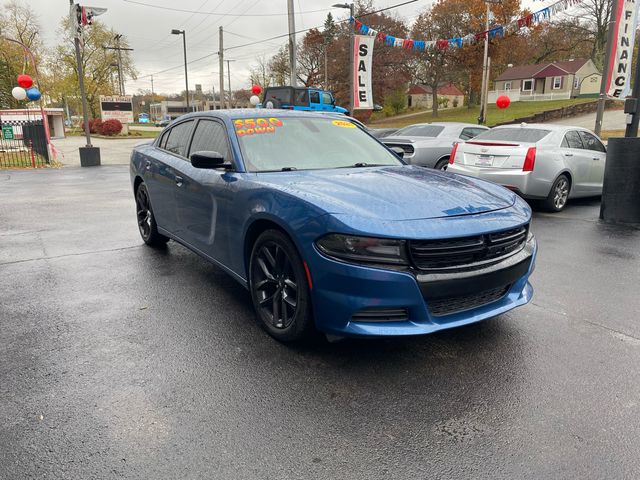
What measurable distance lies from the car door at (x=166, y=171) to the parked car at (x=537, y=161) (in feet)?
17.1

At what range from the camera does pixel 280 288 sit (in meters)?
3.33

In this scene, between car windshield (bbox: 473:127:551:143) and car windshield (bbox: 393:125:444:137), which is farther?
car windshield (bbox: 393:125:444:137)

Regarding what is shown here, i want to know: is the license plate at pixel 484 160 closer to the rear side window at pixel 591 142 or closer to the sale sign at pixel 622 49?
the rear side window at pixel 591 142

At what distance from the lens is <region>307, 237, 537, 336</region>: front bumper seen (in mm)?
2768

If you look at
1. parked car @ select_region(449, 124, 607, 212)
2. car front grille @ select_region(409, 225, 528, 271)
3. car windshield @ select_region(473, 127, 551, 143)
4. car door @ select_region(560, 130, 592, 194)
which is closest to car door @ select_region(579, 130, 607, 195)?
parked car @ select_region(449, 124, 607, 212)

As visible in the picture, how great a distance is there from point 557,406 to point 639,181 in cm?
612

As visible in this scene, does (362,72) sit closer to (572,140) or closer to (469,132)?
(469,132)

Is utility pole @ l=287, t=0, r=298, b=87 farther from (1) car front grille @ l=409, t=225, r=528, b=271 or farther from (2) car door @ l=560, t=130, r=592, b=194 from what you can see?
(1) car front grille @ l=409, t=225, r=528, b=271

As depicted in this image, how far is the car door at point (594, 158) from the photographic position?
29.6 feet

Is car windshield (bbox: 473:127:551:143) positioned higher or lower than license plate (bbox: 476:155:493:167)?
higher

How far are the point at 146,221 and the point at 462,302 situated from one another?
14.2 ft

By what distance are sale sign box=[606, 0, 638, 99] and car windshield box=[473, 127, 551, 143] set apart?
299 inches

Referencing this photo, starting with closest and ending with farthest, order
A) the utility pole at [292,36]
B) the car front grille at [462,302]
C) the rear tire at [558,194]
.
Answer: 1. the car front grille at [462,302]
2. the rear tire at [558,194]
3. the utility pole at [292,36]

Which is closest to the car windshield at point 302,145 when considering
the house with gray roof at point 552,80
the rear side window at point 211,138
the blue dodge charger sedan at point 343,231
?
the blue dodge charger sedan at point 343,231
